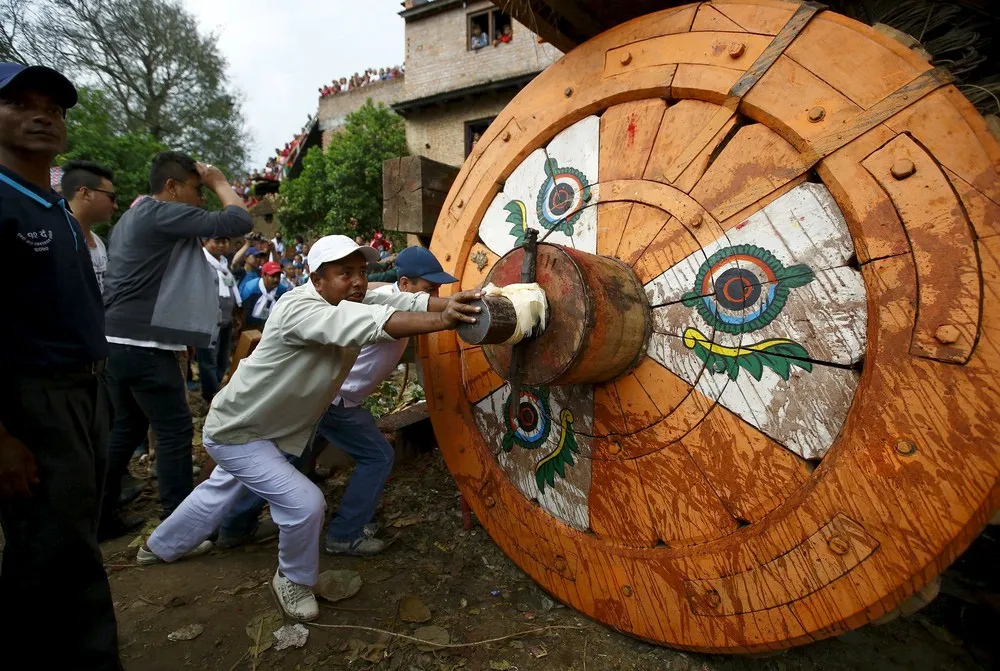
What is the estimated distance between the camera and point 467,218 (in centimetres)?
254

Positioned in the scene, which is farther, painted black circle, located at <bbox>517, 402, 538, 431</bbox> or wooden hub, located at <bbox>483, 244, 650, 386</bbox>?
painted black circle, located at <bbox>517, 402, 538, 431</bbox>

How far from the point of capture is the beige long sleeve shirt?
218 centimetres

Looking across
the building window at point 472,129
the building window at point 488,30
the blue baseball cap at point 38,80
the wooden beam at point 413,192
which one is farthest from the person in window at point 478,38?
the blue baseball cap at point 38,80

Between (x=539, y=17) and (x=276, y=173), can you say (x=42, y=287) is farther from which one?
(x=276, y=173)

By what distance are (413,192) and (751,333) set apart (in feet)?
7.27

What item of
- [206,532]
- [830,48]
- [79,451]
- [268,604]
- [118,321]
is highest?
[830,48]

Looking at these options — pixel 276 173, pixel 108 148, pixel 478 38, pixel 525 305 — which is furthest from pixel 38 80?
pixel 276 173

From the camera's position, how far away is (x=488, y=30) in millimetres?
14414

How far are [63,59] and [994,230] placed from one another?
26.5 meters

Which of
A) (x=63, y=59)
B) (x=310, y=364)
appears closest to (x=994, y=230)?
(x=310, y=364)

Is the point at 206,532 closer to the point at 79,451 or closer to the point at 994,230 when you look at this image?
the point at 79,451

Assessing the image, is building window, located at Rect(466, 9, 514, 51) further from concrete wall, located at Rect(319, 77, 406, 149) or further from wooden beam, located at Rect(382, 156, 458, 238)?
wooden beam, located at Rect(382, 156, 458, 238)

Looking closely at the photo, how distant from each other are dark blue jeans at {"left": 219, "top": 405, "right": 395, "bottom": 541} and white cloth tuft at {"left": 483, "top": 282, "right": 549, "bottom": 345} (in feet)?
4.83

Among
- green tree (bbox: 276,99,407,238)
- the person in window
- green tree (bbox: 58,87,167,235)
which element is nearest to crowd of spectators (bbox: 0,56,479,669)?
green tree (bbox: 58,87,167,235)
